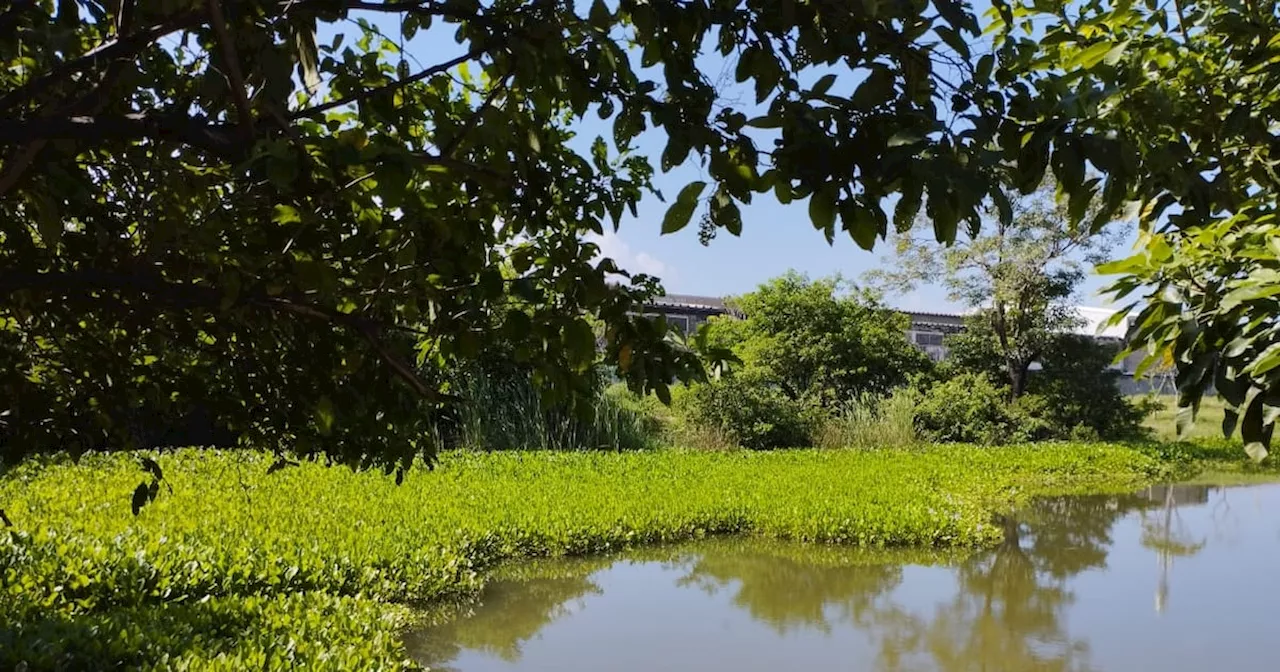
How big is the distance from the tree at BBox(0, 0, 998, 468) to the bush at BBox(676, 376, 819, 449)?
995 cm

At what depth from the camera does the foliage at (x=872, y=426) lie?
40.0ft

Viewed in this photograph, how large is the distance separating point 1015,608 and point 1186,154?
4622 mm

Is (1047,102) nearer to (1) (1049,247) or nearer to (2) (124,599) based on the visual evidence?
(2) (124,599)

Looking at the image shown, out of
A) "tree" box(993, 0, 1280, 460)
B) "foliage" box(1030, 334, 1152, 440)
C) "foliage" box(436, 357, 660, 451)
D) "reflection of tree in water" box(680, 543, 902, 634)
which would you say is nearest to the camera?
"tree" box(993, 0, 1280, 460)

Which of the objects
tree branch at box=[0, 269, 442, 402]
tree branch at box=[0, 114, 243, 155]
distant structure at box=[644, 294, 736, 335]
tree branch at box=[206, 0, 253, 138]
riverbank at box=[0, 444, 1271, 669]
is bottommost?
riverbank at box=[0, 444, 1271, 669]

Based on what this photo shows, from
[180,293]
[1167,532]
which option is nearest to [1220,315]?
[180,293]

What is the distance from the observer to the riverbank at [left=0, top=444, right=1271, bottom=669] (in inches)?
123

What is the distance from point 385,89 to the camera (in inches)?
57.0

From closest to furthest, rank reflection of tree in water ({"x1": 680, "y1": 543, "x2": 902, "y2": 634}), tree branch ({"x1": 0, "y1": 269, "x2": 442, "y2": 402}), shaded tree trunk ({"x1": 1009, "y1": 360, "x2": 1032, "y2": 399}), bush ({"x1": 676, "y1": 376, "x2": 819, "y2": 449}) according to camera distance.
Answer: tree branch ({"x1": 0, "y1": 269, "x2": 442, "y2": 402}), reflection of tree in water ({"x1": 680, "y1": 543, "x2": 902, "y2": 634}), bush ({"x1": 676, "y1": 376, "x2": 819, "y2": 449}), shaded tree trunk ({"x1": 1009, "y1": 360, "x2": 1032, "y2": 399})

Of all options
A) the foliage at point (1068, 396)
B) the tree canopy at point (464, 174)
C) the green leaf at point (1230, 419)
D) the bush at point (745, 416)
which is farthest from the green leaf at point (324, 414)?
the foliage at point (1068, 396)

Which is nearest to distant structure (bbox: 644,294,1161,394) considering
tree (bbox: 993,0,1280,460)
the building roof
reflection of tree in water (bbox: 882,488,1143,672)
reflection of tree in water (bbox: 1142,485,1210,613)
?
the building roof

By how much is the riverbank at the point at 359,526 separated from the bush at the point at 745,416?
1680mm

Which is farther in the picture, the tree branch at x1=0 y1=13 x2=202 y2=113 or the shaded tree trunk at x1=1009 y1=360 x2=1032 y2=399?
the shaded tree trunk at x1=1009 y1=360 x2=1032 y2=399

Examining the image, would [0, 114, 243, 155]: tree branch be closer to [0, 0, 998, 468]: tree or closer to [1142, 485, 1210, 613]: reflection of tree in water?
[0, 0, 998, 468]: tree
